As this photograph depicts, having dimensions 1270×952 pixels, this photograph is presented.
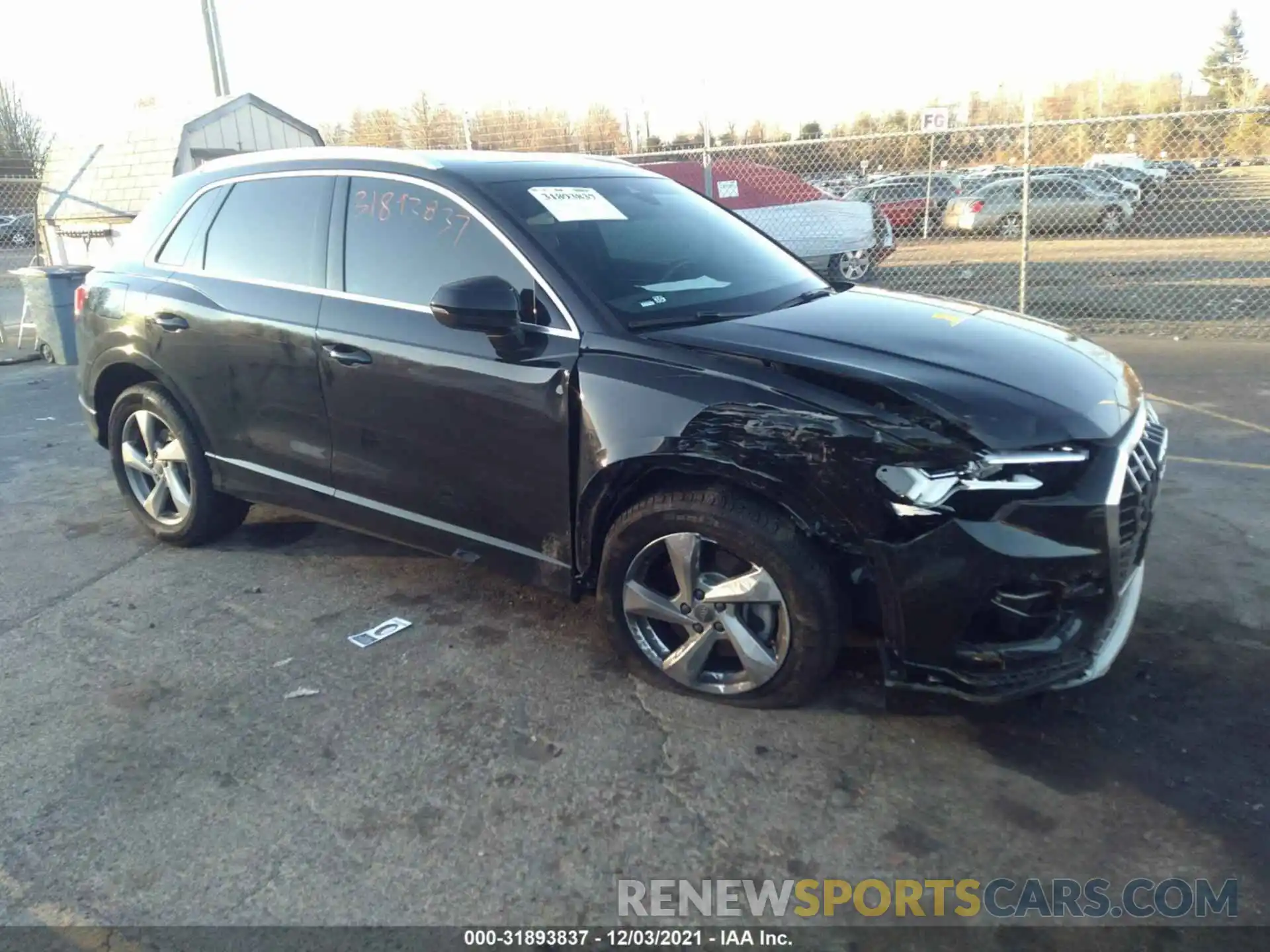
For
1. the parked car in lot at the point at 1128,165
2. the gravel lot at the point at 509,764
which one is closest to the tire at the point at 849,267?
the parked car in lot at the point at 1128,165

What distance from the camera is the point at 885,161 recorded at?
82.4 feet

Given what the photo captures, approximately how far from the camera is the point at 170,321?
15.3 ft

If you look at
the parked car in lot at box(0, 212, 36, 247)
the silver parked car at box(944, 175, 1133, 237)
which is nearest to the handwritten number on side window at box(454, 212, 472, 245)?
the silver parked car at box(944, 175, 1133, 237)

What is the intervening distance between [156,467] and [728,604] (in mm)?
3253

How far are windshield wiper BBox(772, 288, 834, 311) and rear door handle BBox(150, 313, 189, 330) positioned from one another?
2.71 metres

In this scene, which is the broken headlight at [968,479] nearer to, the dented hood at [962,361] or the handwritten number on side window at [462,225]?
the dented hood at [962,361]

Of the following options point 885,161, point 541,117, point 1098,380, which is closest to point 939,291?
point 541,117

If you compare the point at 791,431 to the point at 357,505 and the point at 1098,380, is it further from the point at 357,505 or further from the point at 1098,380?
the point at 357,505

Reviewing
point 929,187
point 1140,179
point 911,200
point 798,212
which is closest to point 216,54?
point 798,212

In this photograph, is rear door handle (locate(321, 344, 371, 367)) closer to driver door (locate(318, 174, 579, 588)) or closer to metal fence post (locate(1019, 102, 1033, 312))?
driver door (locate(318, 174, 579, 588))

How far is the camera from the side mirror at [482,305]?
133 inches

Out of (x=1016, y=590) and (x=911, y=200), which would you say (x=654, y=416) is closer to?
(x=1016, y=590)

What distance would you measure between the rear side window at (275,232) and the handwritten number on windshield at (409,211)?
21cm

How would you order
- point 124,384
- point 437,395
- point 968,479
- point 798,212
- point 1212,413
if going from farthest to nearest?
point 798,212
point 1212,413
point 124,384
point 437,395
point 968,479
